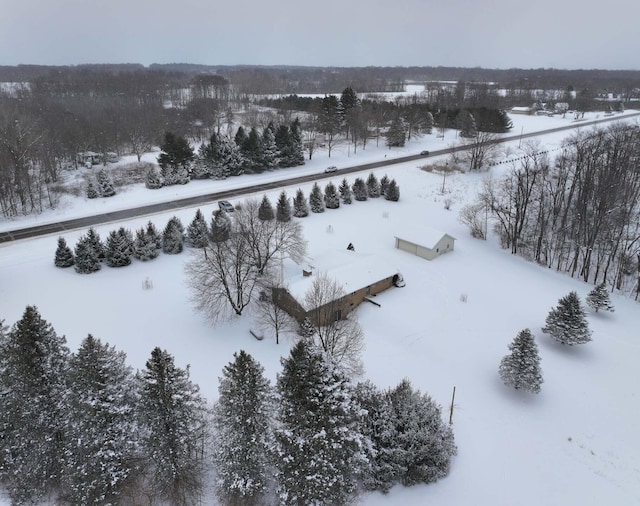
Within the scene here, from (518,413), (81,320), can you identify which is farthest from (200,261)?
(518,413)

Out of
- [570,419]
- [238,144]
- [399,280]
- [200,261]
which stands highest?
[238,144]

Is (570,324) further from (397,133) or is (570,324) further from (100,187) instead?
(397,133)

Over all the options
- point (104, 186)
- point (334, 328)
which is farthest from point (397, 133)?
point (334, 328)

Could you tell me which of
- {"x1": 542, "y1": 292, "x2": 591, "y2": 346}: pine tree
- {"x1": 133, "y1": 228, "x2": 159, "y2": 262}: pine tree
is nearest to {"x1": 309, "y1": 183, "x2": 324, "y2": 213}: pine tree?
{"x1": 133, "y1": 228, "x2": 159, "y2": 262}: pine tree

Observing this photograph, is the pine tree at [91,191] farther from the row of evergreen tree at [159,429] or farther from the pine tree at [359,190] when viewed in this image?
the row of evergreen tree at [159,429]

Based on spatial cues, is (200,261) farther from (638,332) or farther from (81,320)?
(638,332)

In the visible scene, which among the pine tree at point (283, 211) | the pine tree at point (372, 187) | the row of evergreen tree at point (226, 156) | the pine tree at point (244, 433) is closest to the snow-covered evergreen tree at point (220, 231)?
the pine tree at point (283, 211)
